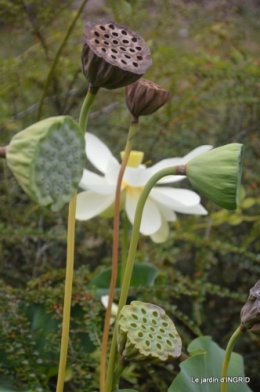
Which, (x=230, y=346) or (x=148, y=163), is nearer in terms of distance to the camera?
(x=230, y=346)

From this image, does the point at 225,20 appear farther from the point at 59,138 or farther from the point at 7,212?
the point at 59,138

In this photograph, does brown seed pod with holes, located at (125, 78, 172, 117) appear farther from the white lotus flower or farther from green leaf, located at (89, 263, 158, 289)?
green leaf, located at (89, 263, 158, 289)

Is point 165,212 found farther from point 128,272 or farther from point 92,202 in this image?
point 128,272

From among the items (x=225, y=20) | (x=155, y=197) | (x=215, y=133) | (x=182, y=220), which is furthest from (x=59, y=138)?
(x=225, y=20)

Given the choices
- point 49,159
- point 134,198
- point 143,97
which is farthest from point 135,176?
point 49,159

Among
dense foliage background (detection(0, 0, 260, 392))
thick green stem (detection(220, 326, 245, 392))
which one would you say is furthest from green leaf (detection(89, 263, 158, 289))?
thick green stem (detection(220, 326, 245, 392))

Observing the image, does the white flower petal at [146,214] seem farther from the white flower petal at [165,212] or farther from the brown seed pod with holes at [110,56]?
the brown seed pod with holes at [110,56]

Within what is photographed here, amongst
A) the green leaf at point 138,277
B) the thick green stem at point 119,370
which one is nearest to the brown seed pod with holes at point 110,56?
the thick green stem at point 119,370
